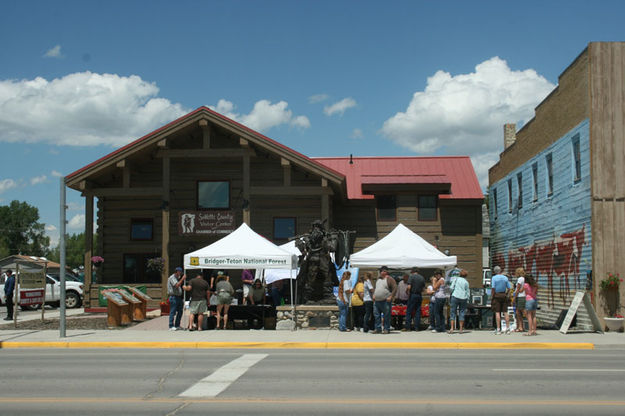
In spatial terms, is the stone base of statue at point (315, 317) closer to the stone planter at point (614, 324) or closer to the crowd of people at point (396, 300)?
the crowd of people at point (396, 300)

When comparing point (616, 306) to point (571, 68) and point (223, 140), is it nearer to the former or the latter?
point (571, 68)

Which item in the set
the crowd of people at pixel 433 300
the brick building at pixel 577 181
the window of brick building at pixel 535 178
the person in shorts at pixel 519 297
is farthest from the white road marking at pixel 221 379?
the window of brick building at pixel 535 178

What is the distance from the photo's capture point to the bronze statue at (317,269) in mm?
19484

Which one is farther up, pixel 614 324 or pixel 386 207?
pixel 386 207

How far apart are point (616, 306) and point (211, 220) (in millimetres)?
15239

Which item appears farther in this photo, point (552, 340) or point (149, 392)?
point (552, 340)

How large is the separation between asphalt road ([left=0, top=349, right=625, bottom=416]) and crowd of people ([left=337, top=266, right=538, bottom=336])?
11.9 feet

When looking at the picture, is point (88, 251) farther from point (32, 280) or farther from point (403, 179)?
point (403, 179)

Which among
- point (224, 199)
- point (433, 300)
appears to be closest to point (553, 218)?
point (433, 300)

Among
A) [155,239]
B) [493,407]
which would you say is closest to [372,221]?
[155,239]

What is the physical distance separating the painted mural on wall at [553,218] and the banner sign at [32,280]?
16193mm

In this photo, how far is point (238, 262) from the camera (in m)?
19.0

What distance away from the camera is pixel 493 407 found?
308 inches

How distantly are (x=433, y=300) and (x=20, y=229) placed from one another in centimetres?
10129
